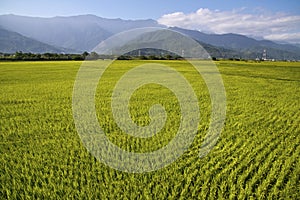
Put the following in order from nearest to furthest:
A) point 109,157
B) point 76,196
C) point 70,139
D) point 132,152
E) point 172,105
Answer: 1. point 76,196
2. point 109,157
3. point 132,152
4. point 70,139
5. point 172,105

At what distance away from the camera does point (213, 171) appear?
426cm

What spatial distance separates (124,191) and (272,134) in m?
4.67

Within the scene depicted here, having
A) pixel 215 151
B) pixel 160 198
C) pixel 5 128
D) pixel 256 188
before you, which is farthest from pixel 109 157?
pixel 5 128

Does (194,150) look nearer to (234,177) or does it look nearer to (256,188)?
(234,177)

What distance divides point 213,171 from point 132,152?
162 cm

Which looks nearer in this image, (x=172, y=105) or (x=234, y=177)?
(x=234, y=177)

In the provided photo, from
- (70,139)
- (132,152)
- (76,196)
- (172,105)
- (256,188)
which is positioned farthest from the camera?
(172,105)

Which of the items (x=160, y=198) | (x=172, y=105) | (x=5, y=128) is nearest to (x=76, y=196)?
(x=160, y=198)

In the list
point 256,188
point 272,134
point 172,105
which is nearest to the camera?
point 256,188

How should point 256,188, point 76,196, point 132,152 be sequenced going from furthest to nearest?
Answer: 1. point 132,152
2. point 256,188
3. point 76,196

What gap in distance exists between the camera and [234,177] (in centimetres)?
403

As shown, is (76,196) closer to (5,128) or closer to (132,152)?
(132,152)

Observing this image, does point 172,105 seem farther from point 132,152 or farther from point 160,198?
point 160,198

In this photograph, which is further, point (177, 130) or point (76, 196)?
point (177, 130)
